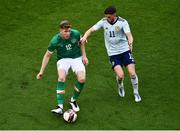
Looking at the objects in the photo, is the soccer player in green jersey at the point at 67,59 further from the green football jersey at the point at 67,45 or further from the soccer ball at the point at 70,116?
the soccer ball at the point at 70,116

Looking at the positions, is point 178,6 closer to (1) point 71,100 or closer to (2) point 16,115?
(1) point 71,100

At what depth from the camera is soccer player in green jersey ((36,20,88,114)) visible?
1002cm

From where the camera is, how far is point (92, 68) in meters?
12.3

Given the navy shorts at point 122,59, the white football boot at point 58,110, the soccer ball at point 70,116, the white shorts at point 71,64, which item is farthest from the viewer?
the navy shorts at point 122,59

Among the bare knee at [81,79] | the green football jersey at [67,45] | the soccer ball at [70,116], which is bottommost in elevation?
the soccer ball at [70,116]

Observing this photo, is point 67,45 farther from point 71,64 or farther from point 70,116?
point 70,116

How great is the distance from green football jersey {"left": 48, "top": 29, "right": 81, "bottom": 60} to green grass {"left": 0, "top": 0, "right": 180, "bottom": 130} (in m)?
1.22

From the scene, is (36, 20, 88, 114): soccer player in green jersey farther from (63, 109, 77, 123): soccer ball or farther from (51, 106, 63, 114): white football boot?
(63, 109, 77, 123): soccer ball

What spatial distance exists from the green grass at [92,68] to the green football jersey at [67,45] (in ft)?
4.00

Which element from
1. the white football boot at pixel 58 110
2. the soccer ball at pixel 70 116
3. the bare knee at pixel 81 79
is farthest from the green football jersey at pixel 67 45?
the soccer ball at pixel 70 116

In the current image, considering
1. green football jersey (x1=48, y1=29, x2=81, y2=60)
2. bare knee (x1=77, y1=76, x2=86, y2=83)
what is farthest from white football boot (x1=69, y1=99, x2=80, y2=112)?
green football jersey (x1=48, y1=29, x2=81, y2=60)

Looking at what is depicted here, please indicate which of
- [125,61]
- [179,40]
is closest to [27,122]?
[125,61]

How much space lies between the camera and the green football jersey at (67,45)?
10016mm

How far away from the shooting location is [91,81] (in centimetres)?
1165
